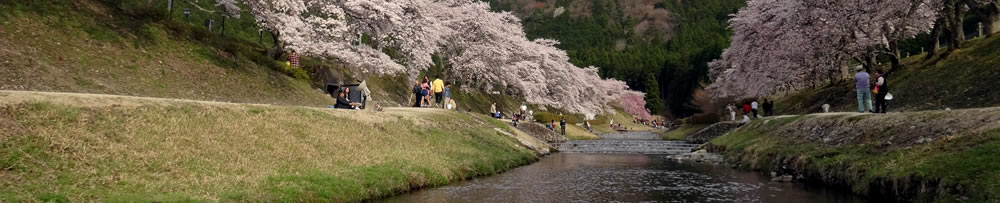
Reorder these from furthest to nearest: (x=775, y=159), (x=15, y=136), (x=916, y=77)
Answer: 1. (x=916, y=77)
2. (x=775, y=159)
3. (x=15, y=136)

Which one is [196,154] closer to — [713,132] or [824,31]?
[824,31]

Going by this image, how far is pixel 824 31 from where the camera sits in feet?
139

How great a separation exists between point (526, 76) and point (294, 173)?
5406 cm

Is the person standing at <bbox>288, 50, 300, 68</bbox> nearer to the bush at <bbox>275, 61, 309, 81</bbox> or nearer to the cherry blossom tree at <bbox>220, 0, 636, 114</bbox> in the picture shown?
the bush at <bbox>275, 61, 309, 81</bbox>

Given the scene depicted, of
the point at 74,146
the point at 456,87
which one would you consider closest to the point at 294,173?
the point at 74,146

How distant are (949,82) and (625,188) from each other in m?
22.9

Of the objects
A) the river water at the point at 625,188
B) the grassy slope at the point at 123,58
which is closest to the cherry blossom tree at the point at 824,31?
the river water at the point at 625,188

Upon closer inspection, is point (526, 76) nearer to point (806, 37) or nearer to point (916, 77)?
point (806, 37)

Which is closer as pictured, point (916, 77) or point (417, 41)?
point (916, 77)

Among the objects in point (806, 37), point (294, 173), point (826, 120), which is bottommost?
point (294, 173)

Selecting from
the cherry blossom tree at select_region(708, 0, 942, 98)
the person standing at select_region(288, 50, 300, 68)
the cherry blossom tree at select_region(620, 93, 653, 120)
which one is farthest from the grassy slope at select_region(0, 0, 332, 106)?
the cherry blossom tree at select_region(620, 93, 653, 120)

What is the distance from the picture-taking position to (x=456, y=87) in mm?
72375

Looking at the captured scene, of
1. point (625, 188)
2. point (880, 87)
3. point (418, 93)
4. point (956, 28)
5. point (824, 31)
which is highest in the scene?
point (956, 28)

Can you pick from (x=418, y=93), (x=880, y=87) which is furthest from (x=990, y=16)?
(x=418, y=93)
